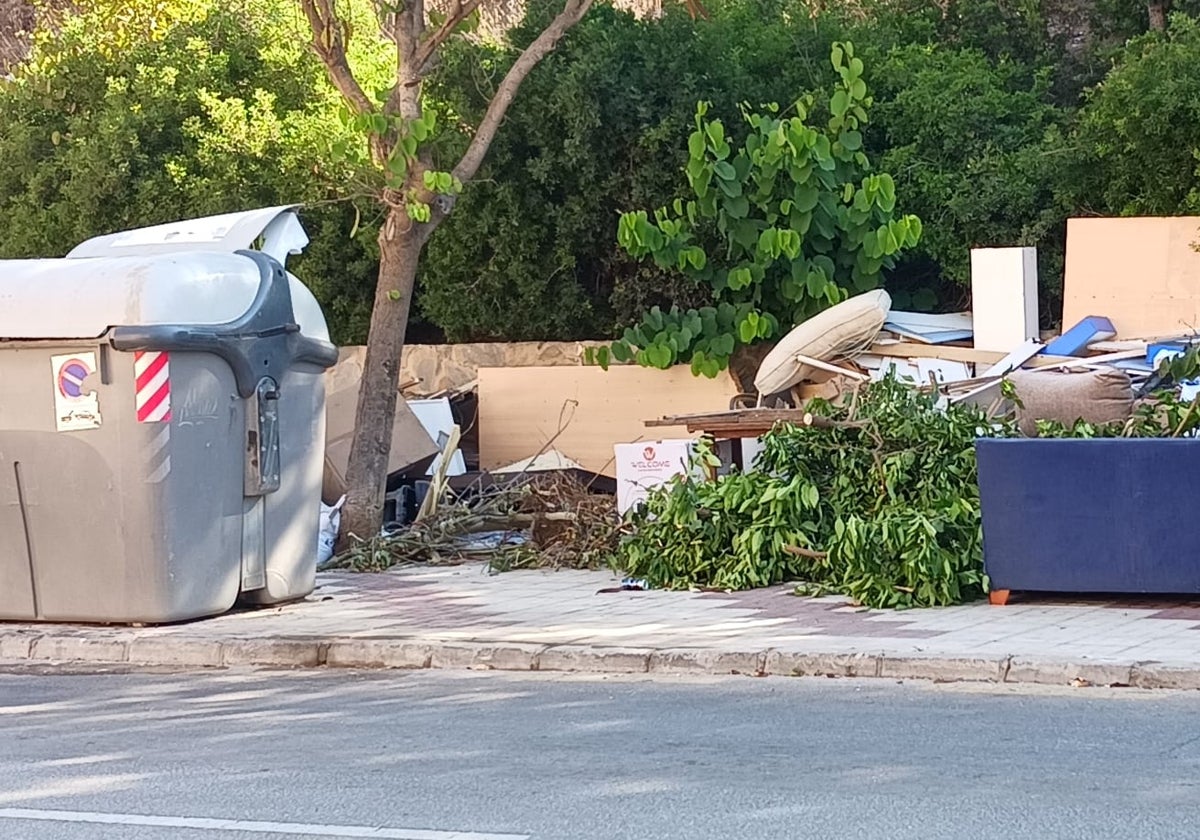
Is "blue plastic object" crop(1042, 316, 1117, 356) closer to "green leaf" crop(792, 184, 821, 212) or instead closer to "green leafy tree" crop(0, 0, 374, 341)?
"green leaf" crop(792, 184, 821, 212)

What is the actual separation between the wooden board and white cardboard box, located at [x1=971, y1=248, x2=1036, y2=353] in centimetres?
256

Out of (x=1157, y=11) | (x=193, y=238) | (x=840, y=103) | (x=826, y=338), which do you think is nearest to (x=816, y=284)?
(x=826, y=338)

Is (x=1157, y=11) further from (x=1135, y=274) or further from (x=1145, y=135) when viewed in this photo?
(x=1135, y=274)

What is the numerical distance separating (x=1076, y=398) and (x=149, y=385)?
21.8 ft

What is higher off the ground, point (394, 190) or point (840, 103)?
point (840, 103)

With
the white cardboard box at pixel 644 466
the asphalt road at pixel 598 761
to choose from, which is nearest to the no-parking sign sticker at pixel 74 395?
the asphalt road at pixel 598 761

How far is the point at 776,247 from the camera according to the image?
1504 cm

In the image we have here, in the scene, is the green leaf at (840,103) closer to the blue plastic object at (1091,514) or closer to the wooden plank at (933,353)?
the wooden plank at (933,353)

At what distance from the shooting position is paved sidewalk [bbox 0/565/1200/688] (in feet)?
27.9

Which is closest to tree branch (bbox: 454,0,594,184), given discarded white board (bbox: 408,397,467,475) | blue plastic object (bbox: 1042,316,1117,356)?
discarded white board (bbox: 408,397,467,475)

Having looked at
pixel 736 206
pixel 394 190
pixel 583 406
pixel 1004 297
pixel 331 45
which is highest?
pixel 331 45

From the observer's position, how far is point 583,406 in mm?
16953

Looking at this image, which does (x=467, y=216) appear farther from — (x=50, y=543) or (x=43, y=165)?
(x=50, y=543)

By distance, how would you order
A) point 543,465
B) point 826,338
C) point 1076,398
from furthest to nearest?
point 543,465 → point 826,338 → point 1076,398
